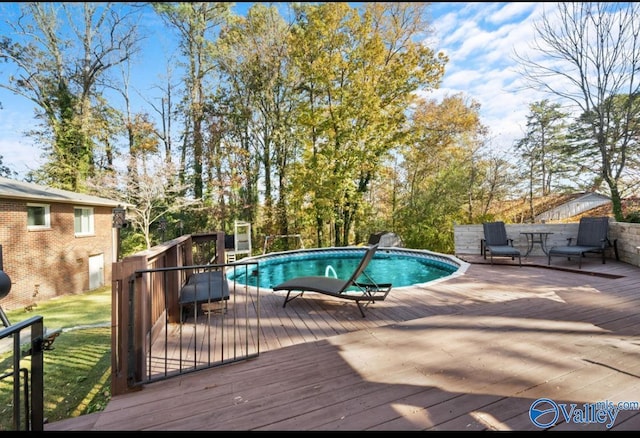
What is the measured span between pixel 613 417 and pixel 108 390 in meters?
4.67

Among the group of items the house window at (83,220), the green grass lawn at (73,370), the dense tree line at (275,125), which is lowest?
the green grass lawn at (73,370)

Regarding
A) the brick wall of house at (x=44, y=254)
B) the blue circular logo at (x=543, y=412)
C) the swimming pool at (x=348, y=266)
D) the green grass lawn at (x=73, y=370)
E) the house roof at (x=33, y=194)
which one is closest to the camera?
the blue circular logo at (x=543, y=412)

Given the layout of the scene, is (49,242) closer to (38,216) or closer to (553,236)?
(38,216)

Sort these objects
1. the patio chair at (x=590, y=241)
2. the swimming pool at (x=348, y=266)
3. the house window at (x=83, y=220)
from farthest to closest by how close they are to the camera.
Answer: the house window at (x=83, y=220), the swimming pool at (x=348, y=266), the patio chair at (x=590, y=241)

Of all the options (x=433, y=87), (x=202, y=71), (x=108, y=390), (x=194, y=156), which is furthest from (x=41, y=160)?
(x=433, y=87)

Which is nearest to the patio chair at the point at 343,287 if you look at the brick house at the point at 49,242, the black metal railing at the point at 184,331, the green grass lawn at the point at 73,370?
the black metal railing at the point at 184,331

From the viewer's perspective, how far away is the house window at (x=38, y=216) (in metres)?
9.05

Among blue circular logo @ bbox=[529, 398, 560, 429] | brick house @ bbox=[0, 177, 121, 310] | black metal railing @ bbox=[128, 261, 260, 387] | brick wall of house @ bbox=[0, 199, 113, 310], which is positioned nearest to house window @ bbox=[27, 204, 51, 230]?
brick house @ bbox=[0, 177, 121, 310]

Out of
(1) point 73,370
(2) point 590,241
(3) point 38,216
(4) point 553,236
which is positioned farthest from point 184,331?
(3) point 38,216

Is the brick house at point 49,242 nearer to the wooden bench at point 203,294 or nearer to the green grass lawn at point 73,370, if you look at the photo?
the green grass lawn at point 73,370

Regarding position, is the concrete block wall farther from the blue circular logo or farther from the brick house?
the brick house

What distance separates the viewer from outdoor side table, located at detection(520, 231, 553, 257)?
7.15m

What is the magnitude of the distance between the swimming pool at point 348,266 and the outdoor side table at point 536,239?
2023 millimetres

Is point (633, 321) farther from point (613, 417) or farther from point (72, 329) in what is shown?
point (72, 329)
